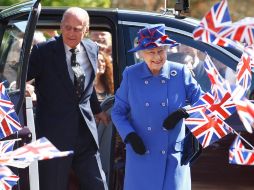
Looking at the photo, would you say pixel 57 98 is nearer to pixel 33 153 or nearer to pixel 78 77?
pixel 78 77

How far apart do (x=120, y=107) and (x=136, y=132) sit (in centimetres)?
17

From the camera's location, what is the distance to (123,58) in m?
6.10

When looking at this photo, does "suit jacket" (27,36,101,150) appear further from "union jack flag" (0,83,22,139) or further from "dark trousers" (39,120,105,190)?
"union jack flag" (0,83,22,139)

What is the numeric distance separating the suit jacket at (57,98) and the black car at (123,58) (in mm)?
139

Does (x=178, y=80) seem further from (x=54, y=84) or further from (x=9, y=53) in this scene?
(x=9, y=53)

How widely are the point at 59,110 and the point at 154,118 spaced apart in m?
0.74

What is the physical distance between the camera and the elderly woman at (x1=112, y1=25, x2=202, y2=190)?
545 centimetres

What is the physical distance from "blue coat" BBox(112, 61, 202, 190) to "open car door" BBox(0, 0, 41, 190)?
0.56m

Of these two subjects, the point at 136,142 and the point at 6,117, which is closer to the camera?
the point at 6,117

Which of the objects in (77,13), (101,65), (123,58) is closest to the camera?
(77,13)

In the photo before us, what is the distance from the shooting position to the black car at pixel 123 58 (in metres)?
5.93

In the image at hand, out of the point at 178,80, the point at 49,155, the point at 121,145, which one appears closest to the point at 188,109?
the point at 178,80

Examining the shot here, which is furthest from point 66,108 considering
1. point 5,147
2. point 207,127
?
point 5,147

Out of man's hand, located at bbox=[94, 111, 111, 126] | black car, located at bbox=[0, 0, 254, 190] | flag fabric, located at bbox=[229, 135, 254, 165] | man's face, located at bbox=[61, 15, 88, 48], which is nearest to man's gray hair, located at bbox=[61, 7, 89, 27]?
man's face, located at bbox=[61, 15, 88, 48]
